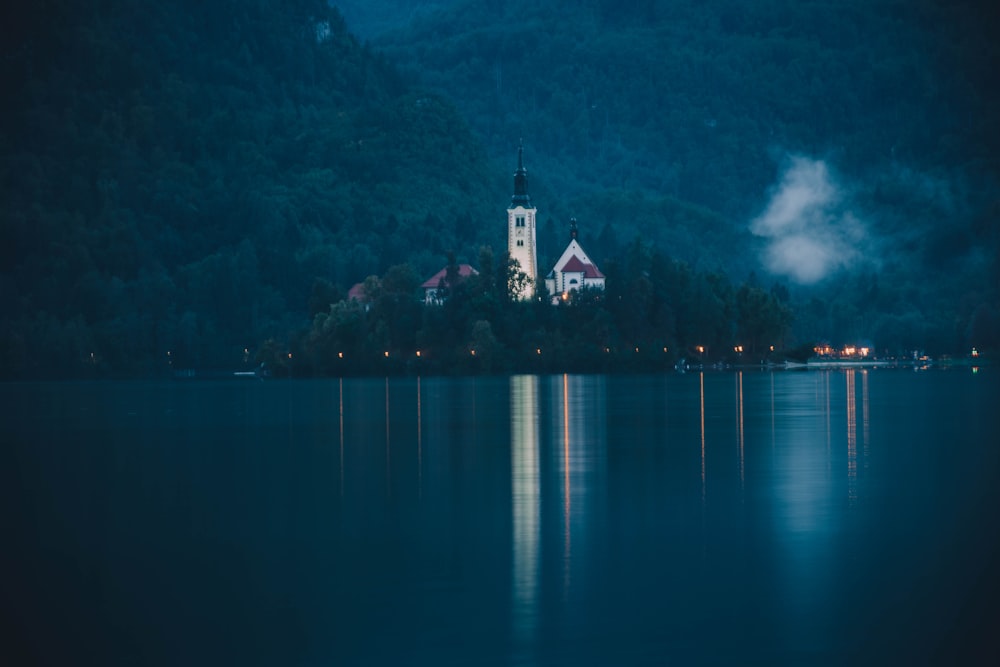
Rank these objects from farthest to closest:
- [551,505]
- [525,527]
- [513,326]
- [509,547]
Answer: [513,326]
[551,505]
[525,527]
[509,547]

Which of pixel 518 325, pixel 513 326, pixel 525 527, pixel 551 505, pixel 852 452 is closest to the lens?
pixel 525 527

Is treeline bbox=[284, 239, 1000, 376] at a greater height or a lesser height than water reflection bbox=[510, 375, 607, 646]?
greater

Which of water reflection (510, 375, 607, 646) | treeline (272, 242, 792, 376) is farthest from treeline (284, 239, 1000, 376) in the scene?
water reflection (510, 375, 607, 646)

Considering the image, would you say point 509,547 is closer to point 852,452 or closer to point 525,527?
point 525,527

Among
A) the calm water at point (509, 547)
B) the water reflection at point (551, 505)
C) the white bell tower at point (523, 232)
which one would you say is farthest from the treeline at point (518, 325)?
the calm water at point (509, 547)

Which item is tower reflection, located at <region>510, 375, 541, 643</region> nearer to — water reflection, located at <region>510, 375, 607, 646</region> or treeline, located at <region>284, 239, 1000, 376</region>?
water reflection, located at <region>510, 375, 607, 646</region>

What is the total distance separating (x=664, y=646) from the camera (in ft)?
71.8

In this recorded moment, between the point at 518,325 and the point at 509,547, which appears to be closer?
the point at 509,547

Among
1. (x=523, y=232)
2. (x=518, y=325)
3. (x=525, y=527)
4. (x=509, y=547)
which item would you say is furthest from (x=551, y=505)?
(x=523, y=232)

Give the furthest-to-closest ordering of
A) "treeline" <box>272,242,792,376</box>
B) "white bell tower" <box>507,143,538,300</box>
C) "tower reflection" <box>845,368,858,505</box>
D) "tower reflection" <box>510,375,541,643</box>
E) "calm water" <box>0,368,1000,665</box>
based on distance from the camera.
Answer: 1. "white bell tower" <box>507,143,538,300</box>
2. "treeline" <box>272,242,792,376</box>
3. "tower reflection" <box>845,368,858,505</box>
4. "tower reflection" <box>510,375,541,643</box>
5. "calm water" <box>0,368,1000,665</box>

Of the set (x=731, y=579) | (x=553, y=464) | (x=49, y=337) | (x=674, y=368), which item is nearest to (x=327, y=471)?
(x=553, y=464)

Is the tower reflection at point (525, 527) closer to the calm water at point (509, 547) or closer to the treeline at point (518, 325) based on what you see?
the calm water at point (509, 547)

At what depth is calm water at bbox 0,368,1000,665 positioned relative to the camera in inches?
887

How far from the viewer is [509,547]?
3080cm
